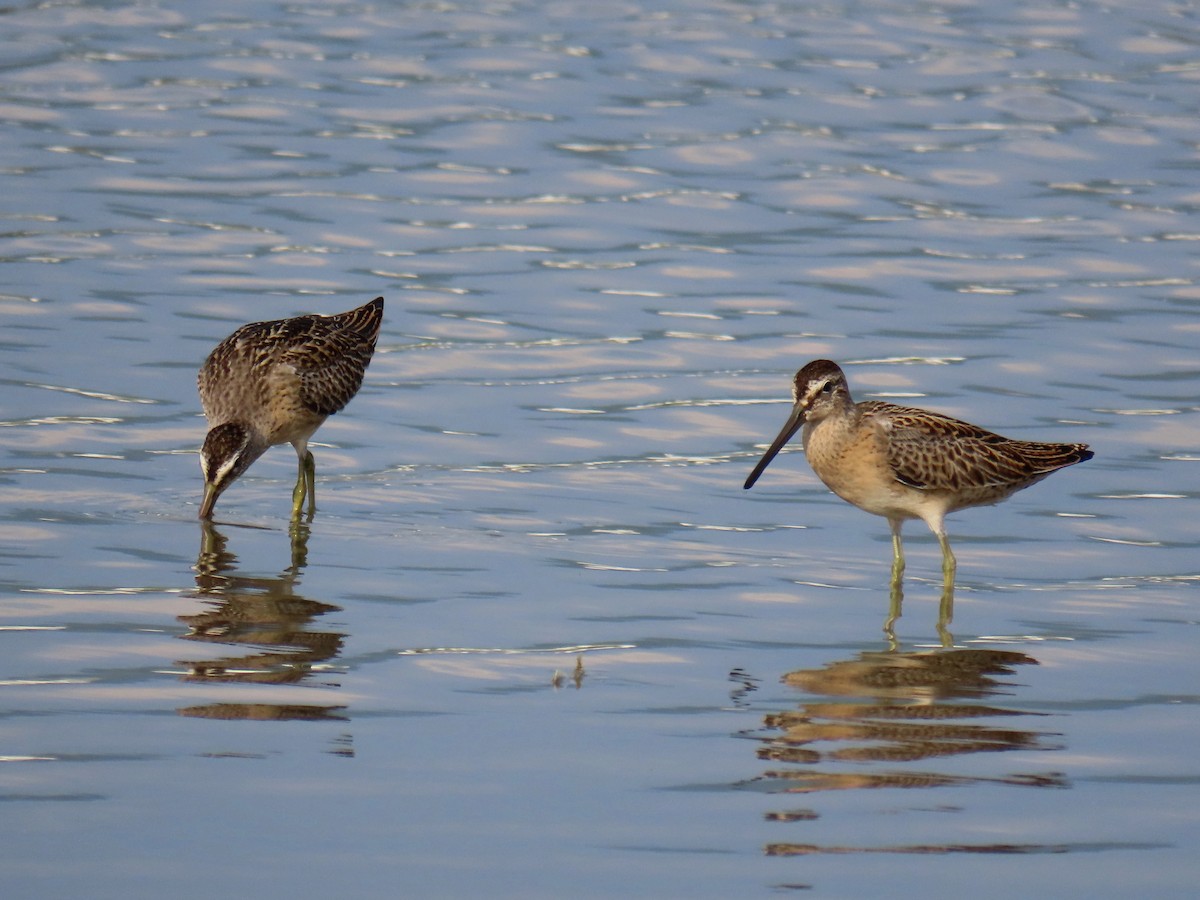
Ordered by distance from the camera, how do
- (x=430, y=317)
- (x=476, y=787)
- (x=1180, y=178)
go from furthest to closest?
(x=1180, y=178) → (x=430, y=317) → (x=476, y=787)

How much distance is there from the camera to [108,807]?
7062 mm

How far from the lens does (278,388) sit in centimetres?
1182

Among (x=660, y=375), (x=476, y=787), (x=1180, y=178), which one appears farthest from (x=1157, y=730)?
(x=1180, y=178)

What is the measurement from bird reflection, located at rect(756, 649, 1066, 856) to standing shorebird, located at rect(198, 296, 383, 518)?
3739 mm

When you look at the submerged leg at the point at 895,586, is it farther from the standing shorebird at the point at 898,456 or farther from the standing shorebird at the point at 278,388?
the standing shorebird at the point at 278,388

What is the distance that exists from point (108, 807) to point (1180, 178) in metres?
14.9

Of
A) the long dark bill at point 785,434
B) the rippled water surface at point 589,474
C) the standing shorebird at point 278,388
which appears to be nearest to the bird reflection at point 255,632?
the rippled water surface at point 589,474

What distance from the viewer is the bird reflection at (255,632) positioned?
8102 mm

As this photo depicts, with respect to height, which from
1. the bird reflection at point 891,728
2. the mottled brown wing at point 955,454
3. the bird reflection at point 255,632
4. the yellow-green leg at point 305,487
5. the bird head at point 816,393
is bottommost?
the bird reflection at point 891,728

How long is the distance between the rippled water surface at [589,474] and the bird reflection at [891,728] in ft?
0.09

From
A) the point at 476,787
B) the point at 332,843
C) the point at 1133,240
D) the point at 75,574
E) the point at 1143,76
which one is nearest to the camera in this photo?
the point at 332,843

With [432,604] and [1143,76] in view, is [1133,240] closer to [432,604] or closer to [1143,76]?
[1143,76]

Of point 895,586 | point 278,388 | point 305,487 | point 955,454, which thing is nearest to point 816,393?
point 955,454

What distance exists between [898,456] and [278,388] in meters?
3.53
